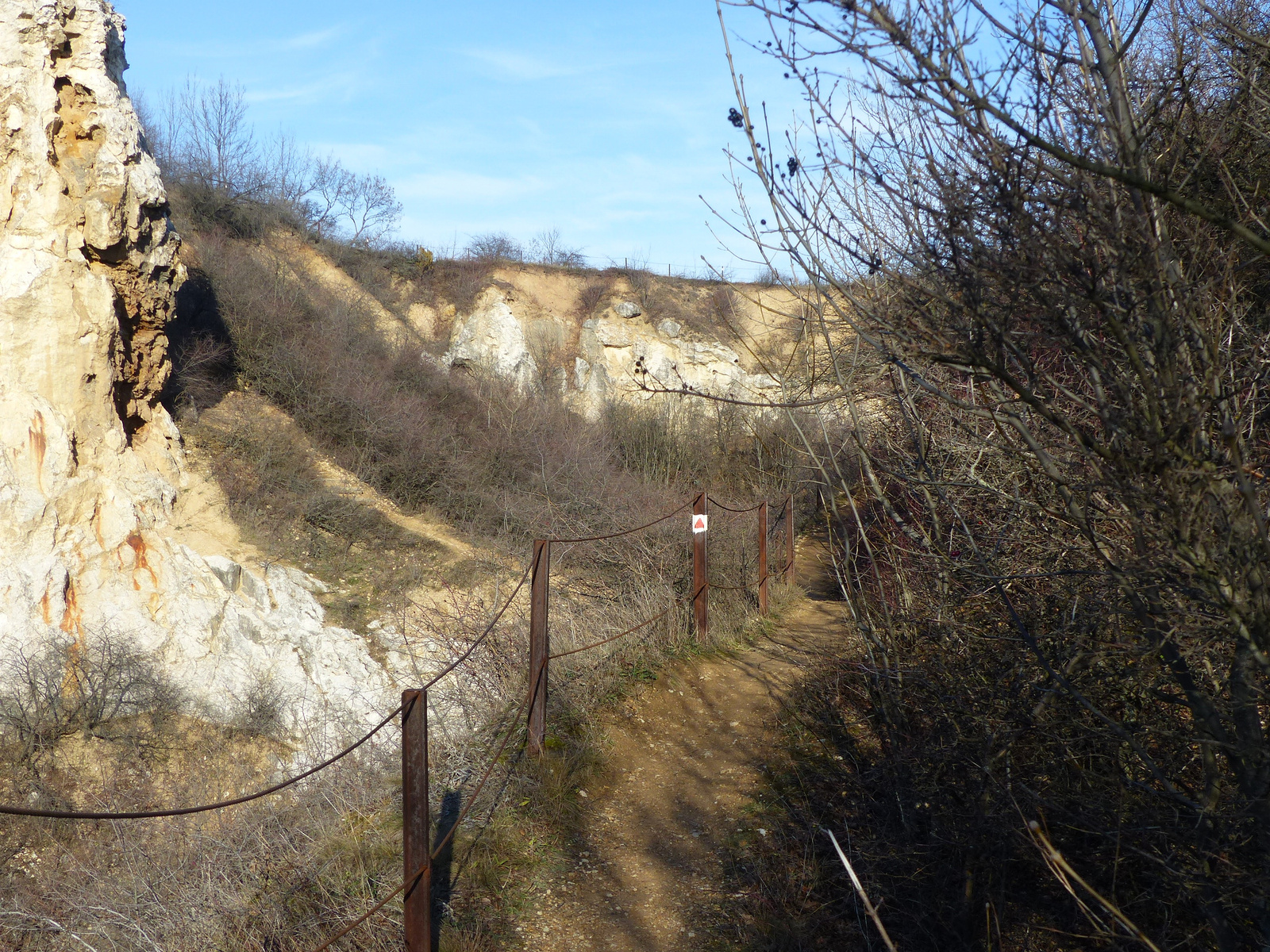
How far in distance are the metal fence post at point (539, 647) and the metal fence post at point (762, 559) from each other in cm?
399

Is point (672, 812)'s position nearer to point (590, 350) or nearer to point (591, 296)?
point (590, 350)

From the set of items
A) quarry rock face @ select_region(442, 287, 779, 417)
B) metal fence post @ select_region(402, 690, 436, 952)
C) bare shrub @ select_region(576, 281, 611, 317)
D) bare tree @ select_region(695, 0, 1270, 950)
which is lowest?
metal fence post @ select_region(402, 690, 436, 952)

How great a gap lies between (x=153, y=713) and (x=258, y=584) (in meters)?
2.10

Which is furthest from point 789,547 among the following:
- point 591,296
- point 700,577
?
point 591,296

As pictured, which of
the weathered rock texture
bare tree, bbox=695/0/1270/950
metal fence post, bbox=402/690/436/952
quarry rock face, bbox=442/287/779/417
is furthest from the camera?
the weathered rock texture

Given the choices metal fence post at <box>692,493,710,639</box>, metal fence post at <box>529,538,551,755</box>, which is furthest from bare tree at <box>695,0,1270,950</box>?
metal fence post at <box>692,493,710,639</box>

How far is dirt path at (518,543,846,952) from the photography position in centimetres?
368

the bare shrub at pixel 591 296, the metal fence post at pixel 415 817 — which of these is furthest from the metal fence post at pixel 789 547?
the bare shrub at pixel 591 296

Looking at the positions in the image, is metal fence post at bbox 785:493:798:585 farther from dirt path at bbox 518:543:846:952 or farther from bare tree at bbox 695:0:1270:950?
bare tree at bbox 695:0:1270:950

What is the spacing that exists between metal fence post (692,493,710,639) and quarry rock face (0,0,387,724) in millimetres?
3566

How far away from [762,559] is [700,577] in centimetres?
153

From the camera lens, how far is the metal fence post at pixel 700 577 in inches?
276

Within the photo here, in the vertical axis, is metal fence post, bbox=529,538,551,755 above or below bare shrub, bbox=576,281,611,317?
below

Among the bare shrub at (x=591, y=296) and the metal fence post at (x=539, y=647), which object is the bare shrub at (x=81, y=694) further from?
the bare shrub at (x=591, y=296)
